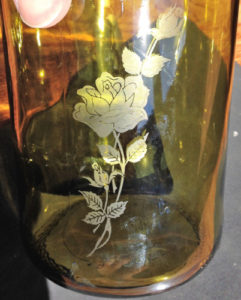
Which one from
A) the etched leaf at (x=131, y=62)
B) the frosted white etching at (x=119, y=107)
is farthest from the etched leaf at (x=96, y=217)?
the etched leaf at (x=131, y=62)

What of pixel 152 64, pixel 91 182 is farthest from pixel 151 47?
pixel 91 182

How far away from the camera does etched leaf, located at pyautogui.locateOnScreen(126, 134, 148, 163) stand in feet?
1.29

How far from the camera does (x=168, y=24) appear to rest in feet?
1.19

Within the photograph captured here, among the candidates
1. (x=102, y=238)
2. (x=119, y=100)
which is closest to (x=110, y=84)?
(x=119, y=100)

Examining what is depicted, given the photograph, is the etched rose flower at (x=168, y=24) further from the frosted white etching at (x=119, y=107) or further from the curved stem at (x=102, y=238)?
the curved stem at (x=102, y=238)

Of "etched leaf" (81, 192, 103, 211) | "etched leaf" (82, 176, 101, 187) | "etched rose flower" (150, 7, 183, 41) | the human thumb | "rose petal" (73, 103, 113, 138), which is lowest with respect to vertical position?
"etched leaf" (81, 192, 103, 211)

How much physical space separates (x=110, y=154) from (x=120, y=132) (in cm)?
2

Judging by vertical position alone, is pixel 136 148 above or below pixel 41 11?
below

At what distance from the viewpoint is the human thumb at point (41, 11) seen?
0.35 meters

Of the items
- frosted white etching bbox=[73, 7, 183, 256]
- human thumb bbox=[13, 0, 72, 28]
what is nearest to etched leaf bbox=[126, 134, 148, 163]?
frosted white etching bbox=[73, 7, 183, 256]

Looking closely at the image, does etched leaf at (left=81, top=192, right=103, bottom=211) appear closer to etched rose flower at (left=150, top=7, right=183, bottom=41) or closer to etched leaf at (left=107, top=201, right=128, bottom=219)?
etched leaf at (left=107, top=201, right=128, bottom=219)

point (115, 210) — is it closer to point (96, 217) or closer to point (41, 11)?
point (96, 217)

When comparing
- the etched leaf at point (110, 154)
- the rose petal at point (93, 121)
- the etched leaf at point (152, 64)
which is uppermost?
the etched leaf at point (152, 64)

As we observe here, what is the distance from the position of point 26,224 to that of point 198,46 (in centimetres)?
21
